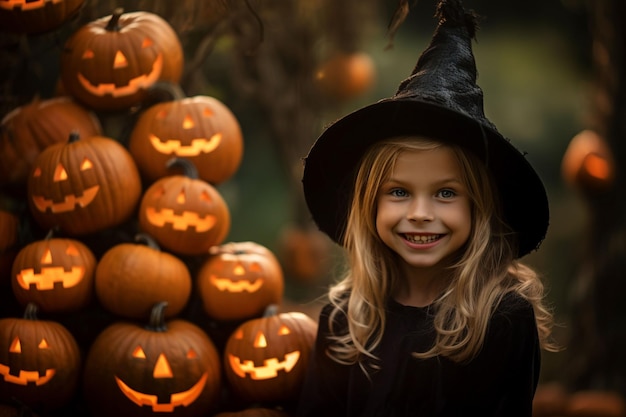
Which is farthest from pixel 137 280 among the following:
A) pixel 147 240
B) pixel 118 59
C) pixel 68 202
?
pixel 118 59

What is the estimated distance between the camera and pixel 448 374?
100 inches

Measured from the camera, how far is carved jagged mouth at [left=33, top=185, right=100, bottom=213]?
3.05 metres

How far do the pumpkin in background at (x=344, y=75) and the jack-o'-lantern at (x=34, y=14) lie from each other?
4.72 meters

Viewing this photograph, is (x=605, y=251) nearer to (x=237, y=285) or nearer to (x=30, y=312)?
(x=237, y=285)

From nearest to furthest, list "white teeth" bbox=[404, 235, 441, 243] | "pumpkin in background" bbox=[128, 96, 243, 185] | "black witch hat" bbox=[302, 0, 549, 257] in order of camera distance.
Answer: "black witch hat" bbox=[302, 0, 549, 257] < "white teeth" bbox=[404, 235, 441, 243] < "pumpkin in background" bbox=[128, 96, 243, 185]

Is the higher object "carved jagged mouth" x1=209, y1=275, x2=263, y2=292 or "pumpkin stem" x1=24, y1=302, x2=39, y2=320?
"carved jagged mouth" x1=209, y1=275, x2=263, y2=292

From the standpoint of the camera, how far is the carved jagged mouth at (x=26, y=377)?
2895 mm

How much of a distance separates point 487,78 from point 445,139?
821 cm

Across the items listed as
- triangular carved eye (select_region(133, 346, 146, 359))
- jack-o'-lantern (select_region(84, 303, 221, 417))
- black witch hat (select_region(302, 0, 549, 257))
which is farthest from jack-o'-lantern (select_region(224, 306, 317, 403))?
black witch hat (select_region(302, 0, 549, 257))

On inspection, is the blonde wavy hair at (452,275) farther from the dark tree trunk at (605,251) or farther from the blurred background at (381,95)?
the dark tree trunk at (605,251)

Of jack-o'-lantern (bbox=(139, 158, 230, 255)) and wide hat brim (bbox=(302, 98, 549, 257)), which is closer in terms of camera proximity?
wide hat brim (bbox=(302, 98, 549, 257))

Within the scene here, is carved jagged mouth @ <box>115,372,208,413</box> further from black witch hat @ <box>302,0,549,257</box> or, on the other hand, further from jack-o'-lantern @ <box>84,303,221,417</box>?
black witch hat @ <box>302,0,549,257</box>

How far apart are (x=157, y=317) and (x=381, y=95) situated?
7942 millimetres

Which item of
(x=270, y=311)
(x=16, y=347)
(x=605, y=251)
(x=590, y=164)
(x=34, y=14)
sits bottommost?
(x=16, y=347)
